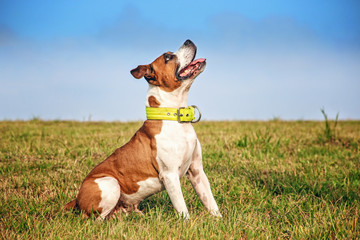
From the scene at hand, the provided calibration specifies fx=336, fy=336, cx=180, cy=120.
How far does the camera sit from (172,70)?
3.87 metres

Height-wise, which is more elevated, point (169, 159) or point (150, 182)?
point (169, 159)

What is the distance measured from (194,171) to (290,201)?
59.2 inches

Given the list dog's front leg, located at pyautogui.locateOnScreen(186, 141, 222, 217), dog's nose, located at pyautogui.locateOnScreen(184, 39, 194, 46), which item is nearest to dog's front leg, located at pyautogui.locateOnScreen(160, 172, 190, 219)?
dog's front leg, located at pyautogui.locateOnScreen(186, 141, 222, 217)

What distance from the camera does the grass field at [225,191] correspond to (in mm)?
3500

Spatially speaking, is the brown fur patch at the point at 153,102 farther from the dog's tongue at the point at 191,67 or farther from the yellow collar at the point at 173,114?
the dog's tongue at the point at 191,67

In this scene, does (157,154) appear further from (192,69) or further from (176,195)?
(192,69)

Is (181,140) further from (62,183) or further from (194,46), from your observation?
(62,183)

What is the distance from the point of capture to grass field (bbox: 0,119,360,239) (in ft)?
11.5

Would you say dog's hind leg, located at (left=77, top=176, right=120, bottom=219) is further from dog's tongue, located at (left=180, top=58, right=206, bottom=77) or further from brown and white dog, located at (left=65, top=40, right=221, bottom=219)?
dog's tongue, located at (left=180, top=58, right=206, bottom=77)

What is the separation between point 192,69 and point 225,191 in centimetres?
216

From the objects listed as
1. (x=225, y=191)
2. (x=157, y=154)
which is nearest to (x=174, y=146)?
(x=157, y=154)

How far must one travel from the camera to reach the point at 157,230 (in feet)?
11.5

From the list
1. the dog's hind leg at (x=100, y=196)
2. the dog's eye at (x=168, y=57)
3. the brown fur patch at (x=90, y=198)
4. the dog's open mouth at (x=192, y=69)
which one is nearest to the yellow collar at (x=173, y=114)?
the dog's open mouth at (x=192, y=69)

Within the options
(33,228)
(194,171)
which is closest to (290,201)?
(194,171)
